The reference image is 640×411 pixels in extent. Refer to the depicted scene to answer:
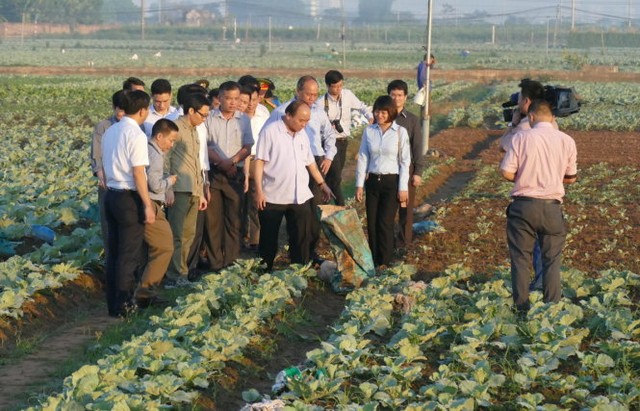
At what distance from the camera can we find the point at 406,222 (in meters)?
12.8

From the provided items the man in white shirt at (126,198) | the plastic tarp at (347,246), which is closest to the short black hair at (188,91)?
the man in white shirt at (126,198)

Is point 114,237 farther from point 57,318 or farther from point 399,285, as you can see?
point 399,285

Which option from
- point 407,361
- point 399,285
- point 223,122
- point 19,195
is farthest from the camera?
point 19,195

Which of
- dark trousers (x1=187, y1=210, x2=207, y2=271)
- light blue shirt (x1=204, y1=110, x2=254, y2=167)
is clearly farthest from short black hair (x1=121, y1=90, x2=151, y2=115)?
light blue shirt (x1=204, y1=110, x2=254, y2=167)

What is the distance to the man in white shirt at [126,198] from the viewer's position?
9.44 meters

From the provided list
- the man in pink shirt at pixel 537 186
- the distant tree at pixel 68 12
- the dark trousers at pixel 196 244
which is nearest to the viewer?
the man in pink shirt at pixel 537 186

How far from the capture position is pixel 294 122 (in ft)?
34.7

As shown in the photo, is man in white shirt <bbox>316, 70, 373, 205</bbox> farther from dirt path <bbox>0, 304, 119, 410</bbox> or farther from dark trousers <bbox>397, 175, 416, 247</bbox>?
dirt path <bbox>0, 304, 119, 410</bbox>

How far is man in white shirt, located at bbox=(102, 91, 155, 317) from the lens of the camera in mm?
9438

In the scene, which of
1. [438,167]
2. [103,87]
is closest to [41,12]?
[103,87]

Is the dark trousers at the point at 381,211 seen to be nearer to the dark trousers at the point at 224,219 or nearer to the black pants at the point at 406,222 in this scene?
the black pants at the point at 406,222

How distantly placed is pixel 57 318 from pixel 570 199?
8.91m

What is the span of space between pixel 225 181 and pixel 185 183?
837 millimetres

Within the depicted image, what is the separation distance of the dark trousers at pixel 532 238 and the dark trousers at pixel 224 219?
344cm
